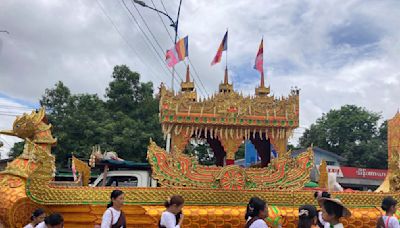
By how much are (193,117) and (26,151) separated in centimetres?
314

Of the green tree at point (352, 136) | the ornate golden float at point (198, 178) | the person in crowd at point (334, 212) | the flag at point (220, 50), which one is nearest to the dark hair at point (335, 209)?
the person in crowd at point (334, 212)

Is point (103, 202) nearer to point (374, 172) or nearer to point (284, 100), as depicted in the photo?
point (284, 100)

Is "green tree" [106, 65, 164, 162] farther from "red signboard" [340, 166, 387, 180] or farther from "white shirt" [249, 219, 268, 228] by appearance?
"white shirt" [249, 219, 268, 228]

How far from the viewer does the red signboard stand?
26.4 m

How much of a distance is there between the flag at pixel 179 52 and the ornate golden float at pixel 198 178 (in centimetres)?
175

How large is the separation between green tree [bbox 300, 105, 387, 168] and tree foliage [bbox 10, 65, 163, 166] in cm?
1930

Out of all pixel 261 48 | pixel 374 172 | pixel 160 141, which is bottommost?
pixel 374 172

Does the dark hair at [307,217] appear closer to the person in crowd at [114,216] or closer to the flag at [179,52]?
the person in crowd at [114,216]

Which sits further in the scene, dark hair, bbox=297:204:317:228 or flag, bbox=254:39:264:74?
flag, bbox=254:39:264:74

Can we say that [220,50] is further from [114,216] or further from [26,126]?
[114,216]

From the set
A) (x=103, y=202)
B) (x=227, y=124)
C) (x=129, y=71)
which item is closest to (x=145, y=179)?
(x=103, y=202)

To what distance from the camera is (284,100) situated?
8.09m

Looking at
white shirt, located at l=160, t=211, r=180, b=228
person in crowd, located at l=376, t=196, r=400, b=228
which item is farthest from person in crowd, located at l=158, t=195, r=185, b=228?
person in crowd, located at l=376, t=196, r=400, b=228

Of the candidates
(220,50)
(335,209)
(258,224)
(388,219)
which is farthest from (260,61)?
(335,209)
